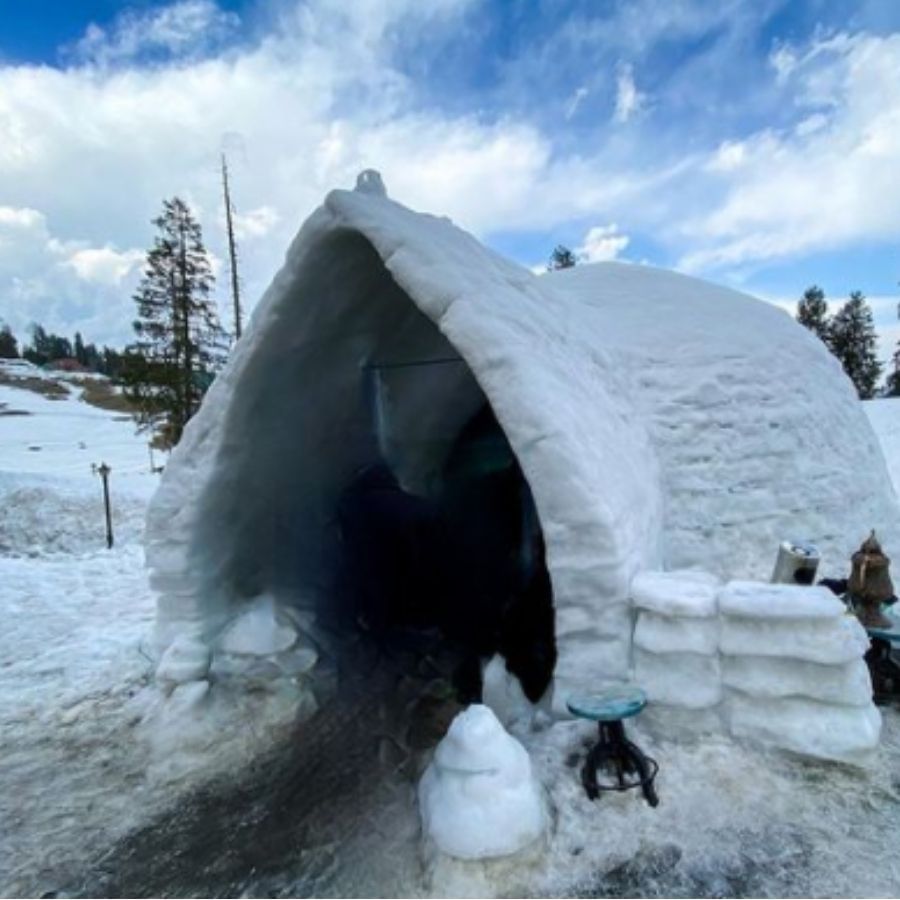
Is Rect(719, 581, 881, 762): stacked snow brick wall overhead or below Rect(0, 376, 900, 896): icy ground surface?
overhead

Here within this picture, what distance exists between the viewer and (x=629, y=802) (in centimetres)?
285

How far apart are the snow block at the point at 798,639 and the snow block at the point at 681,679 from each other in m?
0.15

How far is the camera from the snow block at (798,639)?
2961 mm

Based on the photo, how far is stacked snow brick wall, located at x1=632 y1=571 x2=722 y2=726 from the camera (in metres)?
3.14

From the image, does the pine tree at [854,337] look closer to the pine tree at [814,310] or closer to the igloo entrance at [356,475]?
the pine tree at [814,310]

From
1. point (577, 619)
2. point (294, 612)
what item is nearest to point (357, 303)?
point (294, 612)

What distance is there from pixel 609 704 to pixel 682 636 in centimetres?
58

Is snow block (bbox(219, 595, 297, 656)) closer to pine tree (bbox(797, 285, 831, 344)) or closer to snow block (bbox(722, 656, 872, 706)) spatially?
snow block (bbox(722, 656, 872, 706))

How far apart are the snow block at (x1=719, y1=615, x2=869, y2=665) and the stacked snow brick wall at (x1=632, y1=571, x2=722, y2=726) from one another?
9 cm

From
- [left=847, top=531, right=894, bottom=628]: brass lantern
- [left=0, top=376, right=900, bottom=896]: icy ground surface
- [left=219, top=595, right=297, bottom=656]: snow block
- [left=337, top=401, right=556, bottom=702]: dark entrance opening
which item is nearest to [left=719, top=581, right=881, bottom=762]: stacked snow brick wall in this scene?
[left=0, top=376, right=900, bottom=896]: icy ground surface

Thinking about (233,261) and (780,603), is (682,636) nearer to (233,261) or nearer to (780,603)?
(780,603)

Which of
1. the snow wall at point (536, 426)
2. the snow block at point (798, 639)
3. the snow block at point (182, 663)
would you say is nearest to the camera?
the snow block at point (798, 639)

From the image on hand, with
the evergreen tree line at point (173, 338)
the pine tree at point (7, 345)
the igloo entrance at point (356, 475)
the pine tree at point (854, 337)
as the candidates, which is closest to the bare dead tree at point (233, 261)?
the evergreen tree line at point (173, 338)

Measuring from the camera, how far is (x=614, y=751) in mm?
2977
